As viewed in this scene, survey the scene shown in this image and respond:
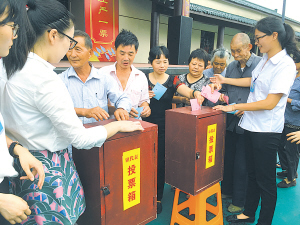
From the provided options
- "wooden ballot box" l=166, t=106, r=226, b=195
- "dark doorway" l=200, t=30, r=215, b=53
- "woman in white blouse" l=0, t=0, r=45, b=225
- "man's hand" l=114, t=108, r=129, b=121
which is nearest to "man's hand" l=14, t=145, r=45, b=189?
"woman in white blouse" l=0, t=0, r=45, b=225

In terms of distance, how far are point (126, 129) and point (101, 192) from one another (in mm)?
356

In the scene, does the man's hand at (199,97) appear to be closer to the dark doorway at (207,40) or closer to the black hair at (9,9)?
the black hair at (9,9)

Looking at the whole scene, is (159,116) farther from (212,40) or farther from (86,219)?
(212,40)

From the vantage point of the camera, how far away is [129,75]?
2082mm

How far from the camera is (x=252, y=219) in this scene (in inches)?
82.2

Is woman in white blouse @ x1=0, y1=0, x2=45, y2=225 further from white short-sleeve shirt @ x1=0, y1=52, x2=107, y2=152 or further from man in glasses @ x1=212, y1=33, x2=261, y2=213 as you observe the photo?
man in glasses @ x1=212, y1=33, x2=261, y2=213

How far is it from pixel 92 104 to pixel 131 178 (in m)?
0.73

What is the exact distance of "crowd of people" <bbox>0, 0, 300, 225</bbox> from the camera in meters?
0.90

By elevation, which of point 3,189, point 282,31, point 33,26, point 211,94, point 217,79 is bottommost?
point 3,189

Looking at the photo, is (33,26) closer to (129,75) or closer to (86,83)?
(86,83)

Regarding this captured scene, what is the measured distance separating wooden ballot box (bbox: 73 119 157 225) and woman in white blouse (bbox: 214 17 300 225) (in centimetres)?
87

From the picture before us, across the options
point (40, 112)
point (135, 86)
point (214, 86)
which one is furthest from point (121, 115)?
point (214, 86)

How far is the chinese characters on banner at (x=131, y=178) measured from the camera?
1.21m

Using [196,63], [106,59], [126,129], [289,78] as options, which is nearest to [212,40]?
[106,59]
